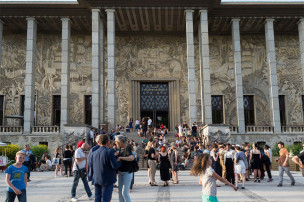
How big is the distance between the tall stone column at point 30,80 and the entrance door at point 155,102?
9701mm

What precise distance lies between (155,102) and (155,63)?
366 cm

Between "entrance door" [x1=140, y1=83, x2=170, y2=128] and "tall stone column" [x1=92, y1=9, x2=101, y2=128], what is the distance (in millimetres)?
6246

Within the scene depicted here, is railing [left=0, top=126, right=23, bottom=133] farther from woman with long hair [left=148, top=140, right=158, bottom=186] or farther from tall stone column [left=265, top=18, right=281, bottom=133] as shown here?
tall stone column [left=265, top=18, right=281, bottom=133]

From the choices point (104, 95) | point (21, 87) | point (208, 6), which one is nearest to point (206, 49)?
point (208, 6)

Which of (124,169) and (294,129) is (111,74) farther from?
(124,169)

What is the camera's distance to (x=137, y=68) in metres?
30.9

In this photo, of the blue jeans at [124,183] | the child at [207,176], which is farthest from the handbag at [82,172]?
the child at [207,176]

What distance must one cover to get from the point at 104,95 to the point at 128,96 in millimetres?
2851

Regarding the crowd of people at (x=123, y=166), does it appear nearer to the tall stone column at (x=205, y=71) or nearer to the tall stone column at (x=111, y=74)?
the tall stone column at (x=111, y=74)

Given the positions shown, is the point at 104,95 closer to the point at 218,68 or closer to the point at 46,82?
the point at 46,82

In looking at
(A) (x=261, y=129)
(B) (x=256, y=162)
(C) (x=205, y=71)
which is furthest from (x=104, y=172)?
(A) (x=261, y=129)

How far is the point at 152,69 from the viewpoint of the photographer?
3095 cm

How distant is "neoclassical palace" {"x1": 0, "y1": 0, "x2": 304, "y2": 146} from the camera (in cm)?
2741

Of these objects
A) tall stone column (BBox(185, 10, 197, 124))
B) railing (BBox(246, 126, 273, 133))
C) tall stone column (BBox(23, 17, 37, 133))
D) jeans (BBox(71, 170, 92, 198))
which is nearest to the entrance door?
tall stone column (BBox(185, 10, 197, 124))
